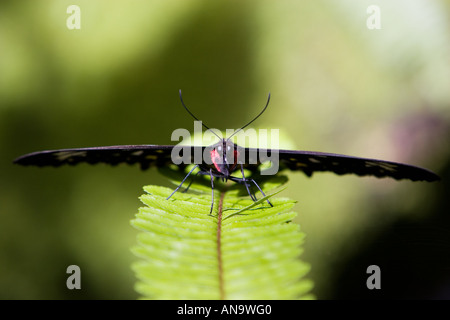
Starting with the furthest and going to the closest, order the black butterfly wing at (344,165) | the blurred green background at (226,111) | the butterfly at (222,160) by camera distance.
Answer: the blurred green background at (226,111)
the butterfly at (222,160)
the black butterfly wing at (344,165)

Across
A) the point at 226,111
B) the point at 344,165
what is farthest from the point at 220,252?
the point at 226,111

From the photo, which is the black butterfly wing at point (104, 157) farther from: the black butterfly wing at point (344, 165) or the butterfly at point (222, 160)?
the black butterfly wing at point (344, 165)

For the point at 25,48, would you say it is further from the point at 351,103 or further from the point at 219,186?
the point at 351,103

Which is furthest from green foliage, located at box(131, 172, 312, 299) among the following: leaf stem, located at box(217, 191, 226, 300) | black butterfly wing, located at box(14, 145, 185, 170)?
black butterfly wing, located at box(14, 145, 185, 170)

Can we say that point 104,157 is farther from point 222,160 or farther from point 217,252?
point 217,252

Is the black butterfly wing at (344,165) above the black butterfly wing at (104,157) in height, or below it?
below

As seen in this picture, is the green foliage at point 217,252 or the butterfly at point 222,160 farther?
the butterfly at point 222,160

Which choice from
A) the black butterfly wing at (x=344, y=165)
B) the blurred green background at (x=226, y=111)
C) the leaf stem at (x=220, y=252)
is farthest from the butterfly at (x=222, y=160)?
the blurred green background at (x=226, y=111)
